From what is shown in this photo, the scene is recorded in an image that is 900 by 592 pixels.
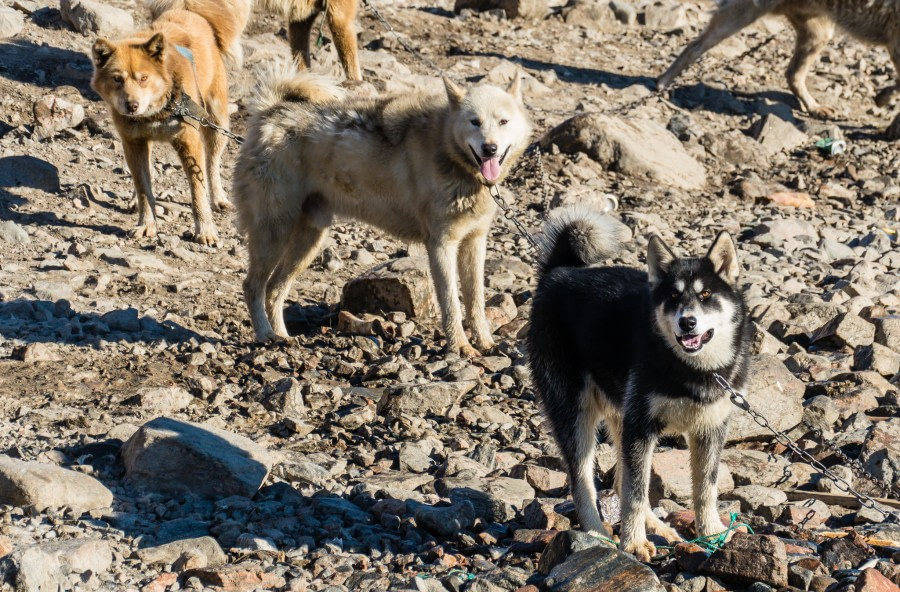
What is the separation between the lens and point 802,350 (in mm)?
7562

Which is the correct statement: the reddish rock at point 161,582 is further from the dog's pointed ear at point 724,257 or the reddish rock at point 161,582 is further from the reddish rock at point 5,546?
the dog's pointed ear at point 724,257

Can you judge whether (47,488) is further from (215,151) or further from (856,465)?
(215,151)

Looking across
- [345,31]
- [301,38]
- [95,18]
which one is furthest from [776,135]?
[95,18]

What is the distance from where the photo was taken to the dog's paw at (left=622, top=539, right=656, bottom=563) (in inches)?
177

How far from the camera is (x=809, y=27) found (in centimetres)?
1354

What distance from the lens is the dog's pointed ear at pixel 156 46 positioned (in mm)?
8910

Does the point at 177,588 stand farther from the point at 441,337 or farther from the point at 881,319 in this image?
the point at 881,319

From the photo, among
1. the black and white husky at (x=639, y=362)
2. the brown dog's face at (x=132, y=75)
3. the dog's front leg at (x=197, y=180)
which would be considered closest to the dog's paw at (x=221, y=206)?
the dog's front leg at (x=197, y=180)

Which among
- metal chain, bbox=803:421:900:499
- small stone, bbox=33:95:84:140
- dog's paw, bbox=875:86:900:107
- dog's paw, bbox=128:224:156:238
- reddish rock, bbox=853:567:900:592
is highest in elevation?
dog's paw, bbox=875:86:900:107

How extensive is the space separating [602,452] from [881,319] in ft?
10.0

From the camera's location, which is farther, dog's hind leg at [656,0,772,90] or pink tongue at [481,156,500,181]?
dog's hind leg at [656,0,772,90]

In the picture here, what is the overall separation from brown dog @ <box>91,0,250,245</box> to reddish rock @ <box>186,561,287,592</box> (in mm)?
5124

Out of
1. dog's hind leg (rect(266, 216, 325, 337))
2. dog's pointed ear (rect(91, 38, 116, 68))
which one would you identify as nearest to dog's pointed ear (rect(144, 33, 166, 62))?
dog's pointed ear (rect(91, 38, 116, 68))

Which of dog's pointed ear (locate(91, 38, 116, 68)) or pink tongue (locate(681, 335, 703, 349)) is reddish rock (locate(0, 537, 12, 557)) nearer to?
pink tongue (locate(681, 335, 703, 349))
